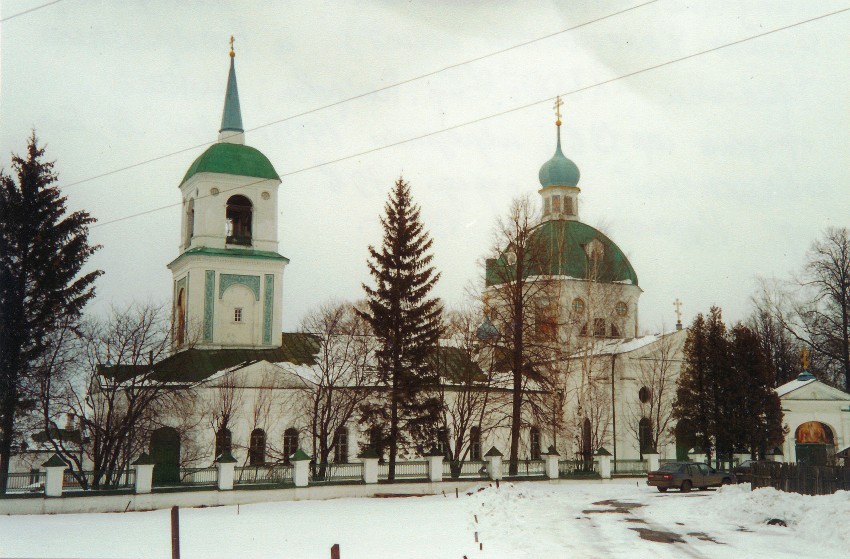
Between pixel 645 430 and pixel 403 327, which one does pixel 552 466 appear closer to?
pixel 403 327

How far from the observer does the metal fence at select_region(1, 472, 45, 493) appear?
77.0 feet

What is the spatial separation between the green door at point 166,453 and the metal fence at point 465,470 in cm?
1019

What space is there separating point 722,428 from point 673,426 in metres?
7.03

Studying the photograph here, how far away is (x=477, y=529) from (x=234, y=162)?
25.1 metres

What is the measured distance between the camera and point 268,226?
39.3m

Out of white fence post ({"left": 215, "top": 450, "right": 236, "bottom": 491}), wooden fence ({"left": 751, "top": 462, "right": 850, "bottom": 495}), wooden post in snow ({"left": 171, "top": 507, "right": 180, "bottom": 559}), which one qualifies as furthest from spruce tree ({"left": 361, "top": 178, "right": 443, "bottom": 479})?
wooden post in snow ({"left": 171, "top": 507, "right": 180, "bottom": 559})

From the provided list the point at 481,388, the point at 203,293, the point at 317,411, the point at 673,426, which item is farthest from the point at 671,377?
the point at 203,293

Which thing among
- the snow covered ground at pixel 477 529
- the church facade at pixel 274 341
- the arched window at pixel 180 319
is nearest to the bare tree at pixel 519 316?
the church facade at pixel 274 341

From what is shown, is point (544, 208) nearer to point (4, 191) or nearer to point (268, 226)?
point (268, 226)

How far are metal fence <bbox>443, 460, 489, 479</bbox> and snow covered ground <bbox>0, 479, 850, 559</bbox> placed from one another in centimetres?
490

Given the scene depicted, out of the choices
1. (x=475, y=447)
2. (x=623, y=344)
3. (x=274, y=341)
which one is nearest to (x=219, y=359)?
(x=274, y=341)

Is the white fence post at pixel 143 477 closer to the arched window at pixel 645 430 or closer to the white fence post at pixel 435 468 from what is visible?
the white fence post at pixel 435 468

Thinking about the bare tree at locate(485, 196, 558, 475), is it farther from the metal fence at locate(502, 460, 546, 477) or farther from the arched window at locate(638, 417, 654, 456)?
the arched window at locate(638, 417, 654, 456)

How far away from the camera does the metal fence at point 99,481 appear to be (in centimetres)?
2484
